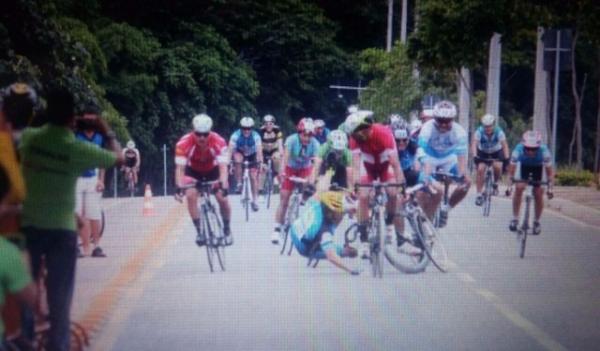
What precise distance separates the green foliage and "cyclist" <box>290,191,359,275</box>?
25.7m

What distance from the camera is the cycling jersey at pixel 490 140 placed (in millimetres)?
20578

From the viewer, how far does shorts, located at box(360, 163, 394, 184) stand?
14344 mm

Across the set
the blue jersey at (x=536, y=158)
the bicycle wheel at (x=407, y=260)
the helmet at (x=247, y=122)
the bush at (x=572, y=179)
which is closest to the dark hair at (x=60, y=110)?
the bicycle wheel at (x=407, y=260)

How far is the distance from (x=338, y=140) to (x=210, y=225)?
167 cm

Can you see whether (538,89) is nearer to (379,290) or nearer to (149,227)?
(149,227)

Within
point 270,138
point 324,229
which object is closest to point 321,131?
point 270,138

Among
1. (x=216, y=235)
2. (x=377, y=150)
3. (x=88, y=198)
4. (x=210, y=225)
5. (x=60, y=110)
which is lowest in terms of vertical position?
(x=216, y=235)

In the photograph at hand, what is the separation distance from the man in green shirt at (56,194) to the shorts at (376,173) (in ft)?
21.9

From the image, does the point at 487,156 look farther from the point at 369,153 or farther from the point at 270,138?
the point at 369,153

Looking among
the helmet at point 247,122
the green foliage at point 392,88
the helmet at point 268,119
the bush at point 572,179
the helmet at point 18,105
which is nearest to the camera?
the helmet at point 18,105

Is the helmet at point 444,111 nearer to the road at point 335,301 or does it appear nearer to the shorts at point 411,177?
the shorts at point 411,177

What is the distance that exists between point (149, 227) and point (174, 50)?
4.51m

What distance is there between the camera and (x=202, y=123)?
1418cm

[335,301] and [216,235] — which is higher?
[216,235]
